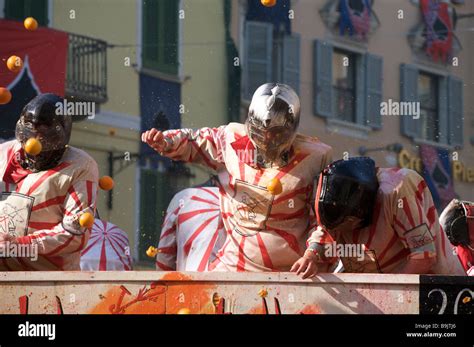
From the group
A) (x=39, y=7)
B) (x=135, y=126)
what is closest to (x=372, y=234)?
(x=135, y=126)

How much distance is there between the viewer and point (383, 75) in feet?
54.4

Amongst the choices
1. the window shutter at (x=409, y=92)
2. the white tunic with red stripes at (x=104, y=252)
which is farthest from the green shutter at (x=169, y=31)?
the white tunic with red stripes at (x=104, y=252)

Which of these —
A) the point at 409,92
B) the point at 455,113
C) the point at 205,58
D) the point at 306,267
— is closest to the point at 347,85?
the point at 409,92

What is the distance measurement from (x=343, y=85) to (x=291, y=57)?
25.3 inches

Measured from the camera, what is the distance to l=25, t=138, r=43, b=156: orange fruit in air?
25.8ft

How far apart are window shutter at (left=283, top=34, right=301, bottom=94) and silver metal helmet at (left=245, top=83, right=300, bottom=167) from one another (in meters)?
8.19

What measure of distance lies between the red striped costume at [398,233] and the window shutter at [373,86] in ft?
26.9

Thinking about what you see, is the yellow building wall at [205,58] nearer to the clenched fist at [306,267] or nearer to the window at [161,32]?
the window at [161,32]

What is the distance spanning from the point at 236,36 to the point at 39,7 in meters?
2.36

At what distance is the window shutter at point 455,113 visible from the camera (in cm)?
1680

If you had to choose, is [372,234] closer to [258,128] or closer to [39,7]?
[258,128]

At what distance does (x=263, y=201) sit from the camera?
7.95 meters

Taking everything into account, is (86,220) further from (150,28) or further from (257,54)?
(257,54)

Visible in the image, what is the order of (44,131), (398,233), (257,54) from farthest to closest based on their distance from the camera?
(257,54)
(44,131)
(398,233)
